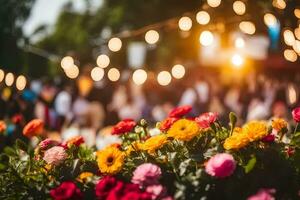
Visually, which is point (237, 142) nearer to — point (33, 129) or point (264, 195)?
point (264, 195)

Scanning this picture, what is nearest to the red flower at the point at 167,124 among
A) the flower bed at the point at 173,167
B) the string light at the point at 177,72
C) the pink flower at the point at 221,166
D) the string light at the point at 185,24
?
the flower bed at the point at 173,167

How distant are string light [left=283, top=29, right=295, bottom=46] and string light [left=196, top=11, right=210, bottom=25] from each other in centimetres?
129

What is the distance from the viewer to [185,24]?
7.46 metres

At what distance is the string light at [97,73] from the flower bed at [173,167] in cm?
428

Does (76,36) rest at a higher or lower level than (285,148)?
Answer: lower

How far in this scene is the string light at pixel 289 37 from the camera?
642 centimetres

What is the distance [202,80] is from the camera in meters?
14.5

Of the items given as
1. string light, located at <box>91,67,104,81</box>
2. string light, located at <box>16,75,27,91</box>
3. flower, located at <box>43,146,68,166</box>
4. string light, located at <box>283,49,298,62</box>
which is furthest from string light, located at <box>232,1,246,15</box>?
flower, located at <box>43,146,68,166</box>

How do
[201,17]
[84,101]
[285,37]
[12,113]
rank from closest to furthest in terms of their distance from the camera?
[285,37] < [201,17] < [12,113] < [84,101]

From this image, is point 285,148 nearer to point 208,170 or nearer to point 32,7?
point 208,170

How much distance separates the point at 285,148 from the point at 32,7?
56.2 feet

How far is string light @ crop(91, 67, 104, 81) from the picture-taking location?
774cm

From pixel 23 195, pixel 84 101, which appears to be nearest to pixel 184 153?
pixel 23 195

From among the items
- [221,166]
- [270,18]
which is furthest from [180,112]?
[270,18]
